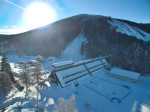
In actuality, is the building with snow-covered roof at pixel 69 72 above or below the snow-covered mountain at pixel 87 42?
below

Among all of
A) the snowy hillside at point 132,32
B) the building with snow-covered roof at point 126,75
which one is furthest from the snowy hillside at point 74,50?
the snowy hillside at point 132,32

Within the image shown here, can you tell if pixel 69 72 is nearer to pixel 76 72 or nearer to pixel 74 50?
pixel 76 72

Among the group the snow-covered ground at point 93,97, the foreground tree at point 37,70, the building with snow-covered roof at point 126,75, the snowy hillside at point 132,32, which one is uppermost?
the snowy hillside at point 132,32

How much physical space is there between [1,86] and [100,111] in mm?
19827

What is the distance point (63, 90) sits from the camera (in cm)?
1962

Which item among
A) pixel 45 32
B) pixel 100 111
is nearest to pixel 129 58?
pixel 100 111

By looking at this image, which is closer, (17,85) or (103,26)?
(17,85)

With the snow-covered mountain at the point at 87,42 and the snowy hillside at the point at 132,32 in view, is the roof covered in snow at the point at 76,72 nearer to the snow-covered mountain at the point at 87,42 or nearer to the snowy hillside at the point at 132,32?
the snow-covered mountain at the point at 87,42

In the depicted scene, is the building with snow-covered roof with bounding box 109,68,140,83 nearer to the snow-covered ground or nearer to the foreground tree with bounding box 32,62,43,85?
the snow-covered ground

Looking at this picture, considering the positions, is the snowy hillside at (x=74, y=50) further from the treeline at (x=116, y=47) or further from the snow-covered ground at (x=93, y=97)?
the snow-covered ground at (x=93, y=97)

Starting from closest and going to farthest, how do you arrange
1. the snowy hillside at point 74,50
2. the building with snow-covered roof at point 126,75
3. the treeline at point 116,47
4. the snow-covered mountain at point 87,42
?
Answer: the building with snow-covered roof at point 126,75 → the treeline at point 116,47 → the snow-covered mountain at point 87,42 → the snowy hillside at point 74,50

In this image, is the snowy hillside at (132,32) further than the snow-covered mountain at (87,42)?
Yes

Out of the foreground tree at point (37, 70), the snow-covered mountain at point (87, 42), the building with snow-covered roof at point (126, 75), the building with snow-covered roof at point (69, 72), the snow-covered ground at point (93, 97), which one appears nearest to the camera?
the snow-covered ground at point (93, 97)

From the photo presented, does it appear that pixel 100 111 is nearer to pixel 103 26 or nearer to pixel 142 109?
pixel 142 109
